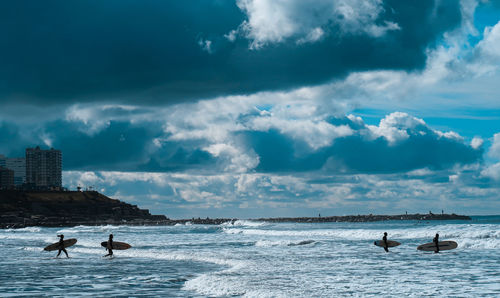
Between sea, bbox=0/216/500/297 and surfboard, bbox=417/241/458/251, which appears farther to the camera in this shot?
surfboard, bbox=417/241/458/251

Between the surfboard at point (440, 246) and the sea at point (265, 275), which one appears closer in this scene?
the sea at point (265, 275)

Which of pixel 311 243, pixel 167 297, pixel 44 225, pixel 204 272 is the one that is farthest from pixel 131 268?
pixel 44 225

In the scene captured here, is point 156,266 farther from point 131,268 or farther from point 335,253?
point 335,253

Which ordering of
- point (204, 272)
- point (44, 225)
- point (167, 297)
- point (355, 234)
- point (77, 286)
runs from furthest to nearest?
point (44, 225), point (355, 234), point (204, 272), point (77, 286), point (167, 297)

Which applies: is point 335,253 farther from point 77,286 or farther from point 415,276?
point 77,286

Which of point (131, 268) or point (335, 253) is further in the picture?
point (335, 253)

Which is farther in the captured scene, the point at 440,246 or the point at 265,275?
the point at 440,246

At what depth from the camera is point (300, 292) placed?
21188 mm

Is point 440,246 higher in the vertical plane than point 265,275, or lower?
higher

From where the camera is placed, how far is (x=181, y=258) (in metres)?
39.0

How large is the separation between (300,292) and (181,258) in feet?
62.7

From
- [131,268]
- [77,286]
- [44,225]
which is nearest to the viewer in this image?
[77,286]

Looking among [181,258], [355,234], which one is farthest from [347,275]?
[355,234]

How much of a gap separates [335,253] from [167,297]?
21387mm
